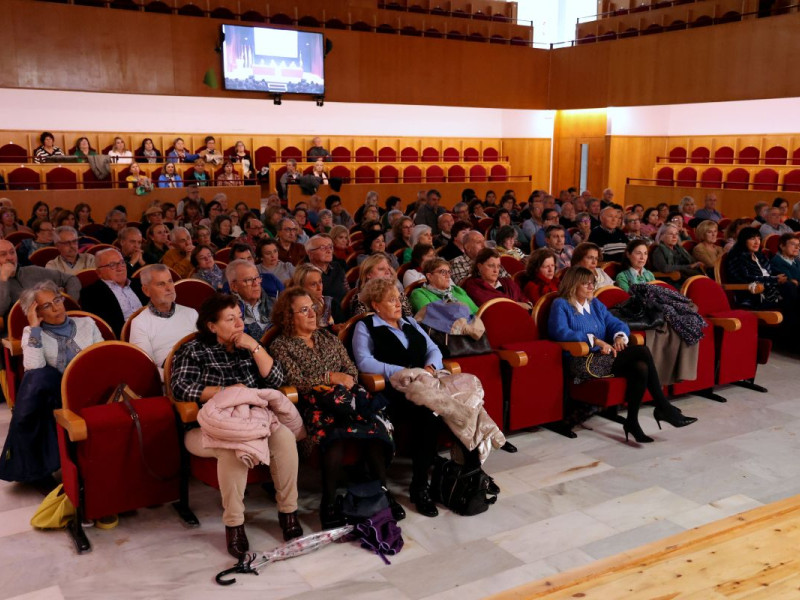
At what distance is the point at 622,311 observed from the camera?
4.86 metres

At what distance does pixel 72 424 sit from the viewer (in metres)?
3.10

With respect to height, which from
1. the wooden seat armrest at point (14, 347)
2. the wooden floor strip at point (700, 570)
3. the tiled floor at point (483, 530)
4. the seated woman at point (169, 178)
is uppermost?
the seated woman at point (169, 178)

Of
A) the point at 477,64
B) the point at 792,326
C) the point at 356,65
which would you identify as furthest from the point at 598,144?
the point at 792,326

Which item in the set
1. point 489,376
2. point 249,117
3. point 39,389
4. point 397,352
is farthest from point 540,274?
point 249,117

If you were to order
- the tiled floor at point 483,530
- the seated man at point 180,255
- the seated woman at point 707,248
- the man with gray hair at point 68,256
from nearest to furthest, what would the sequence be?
the tiled floor at point 483,530 < the man with gray hair at point 68,256 < the seated man at point 180,255 < the seated woman at point 707,248

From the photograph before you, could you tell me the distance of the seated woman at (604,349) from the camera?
4.39m

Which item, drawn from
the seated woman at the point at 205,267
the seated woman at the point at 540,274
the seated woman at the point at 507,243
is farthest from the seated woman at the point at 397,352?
the seated woman at the point at 507,243

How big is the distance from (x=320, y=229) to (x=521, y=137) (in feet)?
32.5

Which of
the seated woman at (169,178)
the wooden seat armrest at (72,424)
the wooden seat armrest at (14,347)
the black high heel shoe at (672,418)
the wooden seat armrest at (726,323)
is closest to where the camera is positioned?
the wooden seat armrest at (72,424)

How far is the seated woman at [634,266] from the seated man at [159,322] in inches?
124

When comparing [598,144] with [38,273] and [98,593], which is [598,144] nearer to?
[38,273]

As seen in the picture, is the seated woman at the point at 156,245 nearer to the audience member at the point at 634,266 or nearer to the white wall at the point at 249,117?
the audience member at the point at 634,266

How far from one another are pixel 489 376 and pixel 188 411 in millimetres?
1749

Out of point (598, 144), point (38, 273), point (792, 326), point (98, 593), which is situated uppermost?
point (598, 144)
